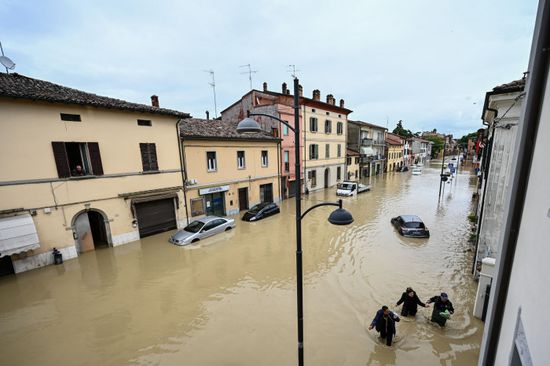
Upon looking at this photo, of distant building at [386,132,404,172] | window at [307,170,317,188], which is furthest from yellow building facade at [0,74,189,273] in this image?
distant building at [386,132,404,172]

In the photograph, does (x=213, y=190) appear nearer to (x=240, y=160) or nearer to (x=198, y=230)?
(x=240, y=160)

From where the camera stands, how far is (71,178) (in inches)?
431

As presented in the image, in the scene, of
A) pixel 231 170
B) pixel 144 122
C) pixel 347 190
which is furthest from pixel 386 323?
pixel 347 190

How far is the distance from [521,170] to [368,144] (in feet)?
117

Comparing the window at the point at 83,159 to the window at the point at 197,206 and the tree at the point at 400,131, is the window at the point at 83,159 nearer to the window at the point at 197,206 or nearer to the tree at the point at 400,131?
the window at the point at 197,206

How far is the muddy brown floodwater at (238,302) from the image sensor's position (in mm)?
5945

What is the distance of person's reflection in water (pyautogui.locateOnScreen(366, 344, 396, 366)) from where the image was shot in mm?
5582

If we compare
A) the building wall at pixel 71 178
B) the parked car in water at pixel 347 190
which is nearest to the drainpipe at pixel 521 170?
the building wall at pixel 71 178

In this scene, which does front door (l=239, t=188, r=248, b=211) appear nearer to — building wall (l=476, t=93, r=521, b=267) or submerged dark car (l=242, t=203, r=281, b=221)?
submerged dark car (l=242, t=203, r=281, b=221)

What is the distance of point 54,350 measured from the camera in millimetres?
6133

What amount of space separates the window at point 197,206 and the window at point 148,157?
130 inches

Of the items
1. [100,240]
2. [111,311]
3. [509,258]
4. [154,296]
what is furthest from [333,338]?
[100,240]

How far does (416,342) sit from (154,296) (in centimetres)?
836

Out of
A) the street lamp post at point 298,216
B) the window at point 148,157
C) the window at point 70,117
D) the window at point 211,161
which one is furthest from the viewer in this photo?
the window at point 211,161
